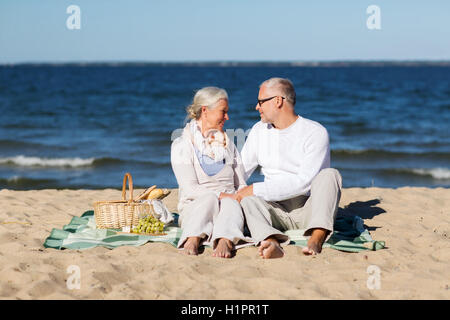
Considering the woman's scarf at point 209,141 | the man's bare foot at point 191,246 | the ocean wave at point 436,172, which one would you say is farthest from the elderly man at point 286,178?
the ocean wave at point 436,172

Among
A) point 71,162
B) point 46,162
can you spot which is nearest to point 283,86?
point 71,162

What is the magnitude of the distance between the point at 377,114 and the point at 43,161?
1398 centimetres

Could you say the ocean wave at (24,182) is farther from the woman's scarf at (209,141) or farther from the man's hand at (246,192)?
the man's hand at (246,192)

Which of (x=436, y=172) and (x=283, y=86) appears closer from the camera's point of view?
(x=283, y=86)

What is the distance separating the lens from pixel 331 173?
4.83 meters

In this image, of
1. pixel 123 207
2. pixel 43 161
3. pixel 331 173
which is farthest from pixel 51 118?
pixel 331 173

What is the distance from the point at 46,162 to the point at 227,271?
29.5 ft

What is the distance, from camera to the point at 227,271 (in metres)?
4.25

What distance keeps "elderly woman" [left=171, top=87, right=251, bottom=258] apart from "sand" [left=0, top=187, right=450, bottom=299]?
0.20 meters

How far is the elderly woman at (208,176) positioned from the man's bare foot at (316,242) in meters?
0.53

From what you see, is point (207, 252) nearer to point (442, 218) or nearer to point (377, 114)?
point (442, 218)

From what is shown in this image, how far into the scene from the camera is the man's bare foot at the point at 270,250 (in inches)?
179

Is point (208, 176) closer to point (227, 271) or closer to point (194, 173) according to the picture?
point (194, 173)

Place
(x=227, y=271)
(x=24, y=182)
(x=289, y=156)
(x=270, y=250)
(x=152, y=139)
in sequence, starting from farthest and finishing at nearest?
(x=152, y=139) < (x=24, y=182) < (x=289, y=156) < (x=270, y=250) < (x=227, y=271)
